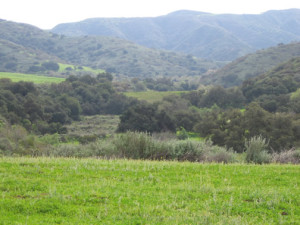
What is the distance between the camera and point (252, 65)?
412 ft

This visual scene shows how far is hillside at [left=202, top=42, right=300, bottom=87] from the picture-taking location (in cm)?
12019

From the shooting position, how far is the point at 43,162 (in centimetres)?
853

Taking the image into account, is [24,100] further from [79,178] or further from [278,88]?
[79,178]

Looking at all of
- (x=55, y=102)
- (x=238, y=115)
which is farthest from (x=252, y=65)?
(x=238, y=115)

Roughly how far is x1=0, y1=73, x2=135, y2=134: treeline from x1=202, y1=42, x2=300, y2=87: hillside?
50.2m

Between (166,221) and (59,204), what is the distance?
1668 mm

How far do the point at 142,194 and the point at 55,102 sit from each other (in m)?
60.7

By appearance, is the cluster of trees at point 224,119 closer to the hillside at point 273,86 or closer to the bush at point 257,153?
the bush at point 257,153

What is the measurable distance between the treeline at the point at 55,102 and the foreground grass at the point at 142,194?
40.3m

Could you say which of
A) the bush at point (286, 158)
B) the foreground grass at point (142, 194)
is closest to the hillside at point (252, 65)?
the bush at point (286, 158)

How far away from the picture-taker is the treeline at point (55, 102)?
50.8m

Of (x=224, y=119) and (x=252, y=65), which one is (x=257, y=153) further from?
(x=252, y=65)

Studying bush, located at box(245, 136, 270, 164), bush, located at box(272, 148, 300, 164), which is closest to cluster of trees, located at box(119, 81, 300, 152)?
bush, located at box(245, 136, 270, 164)

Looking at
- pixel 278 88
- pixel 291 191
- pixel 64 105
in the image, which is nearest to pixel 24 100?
pixel 64 105
